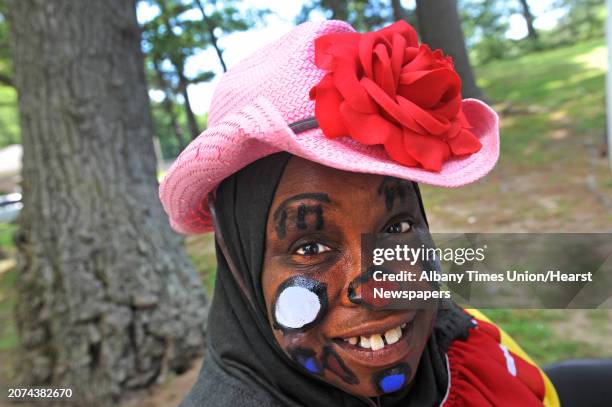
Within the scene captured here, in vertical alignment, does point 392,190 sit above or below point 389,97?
below

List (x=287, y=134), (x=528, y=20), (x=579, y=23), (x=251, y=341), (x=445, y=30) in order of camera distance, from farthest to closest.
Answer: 1. (x=528, y=20)
2. (x=579, y=23)
3. (x=445, y=30)
4. (x=251, y=341)
5. (x=287, y=134)

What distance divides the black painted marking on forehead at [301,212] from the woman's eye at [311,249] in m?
0.04

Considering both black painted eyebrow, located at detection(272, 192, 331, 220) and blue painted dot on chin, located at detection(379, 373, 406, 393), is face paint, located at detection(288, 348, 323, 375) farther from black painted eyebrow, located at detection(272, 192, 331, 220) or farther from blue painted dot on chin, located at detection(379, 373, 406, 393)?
black painted eyebrow, located at detection(272, 192, 331, 220)

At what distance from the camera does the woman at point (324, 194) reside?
950 mm

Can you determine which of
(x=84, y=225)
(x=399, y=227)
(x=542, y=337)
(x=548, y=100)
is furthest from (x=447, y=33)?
(x=548, y=100)

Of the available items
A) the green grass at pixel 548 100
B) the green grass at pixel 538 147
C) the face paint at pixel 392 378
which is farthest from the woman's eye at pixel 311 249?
the green grass at pixel 548 100

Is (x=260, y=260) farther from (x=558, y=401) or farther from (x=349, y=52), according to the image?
(x=558, y=401)

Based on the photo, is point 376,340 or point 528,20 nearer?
point 376,340

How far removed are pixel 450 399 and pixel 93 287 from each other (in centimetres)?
258

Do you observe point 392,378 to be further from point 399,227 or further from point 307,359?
point 399,227

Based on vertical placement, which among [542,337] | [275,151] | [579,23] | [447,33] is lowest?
[579,23]

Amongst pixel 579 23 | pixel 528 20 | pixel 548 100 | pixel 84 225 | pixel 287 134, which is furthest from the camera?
pixel 528 20

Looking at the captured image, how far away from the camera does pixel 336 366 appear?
1.01 m

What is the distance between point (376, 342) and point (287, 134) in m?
0.45
